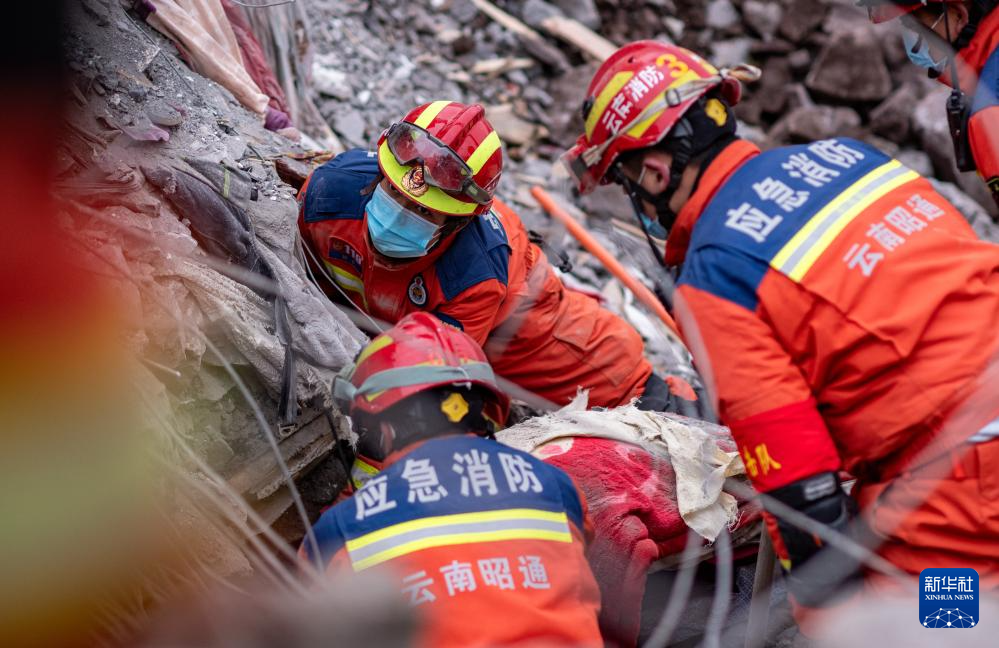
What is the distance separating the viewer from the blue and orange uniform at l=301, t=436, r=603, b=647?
2.07 metres

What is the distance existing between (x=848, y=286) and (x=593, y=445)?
116 centimetres

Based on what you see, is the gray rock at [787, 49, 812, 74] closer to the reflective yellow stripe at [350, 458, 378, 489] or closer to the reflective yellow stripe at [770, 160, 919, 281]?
the reflective yellow stripe at [770, 160, 919, 281]

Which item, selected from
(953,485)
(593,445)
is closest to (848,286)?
(953,485)

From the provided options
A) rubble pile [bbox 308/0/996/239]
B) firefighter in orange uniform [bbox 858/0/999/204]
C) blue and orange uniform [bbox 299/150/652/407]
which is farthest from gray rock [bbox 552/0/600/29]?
firefighter in orange uniform [bbox 858/0/999/204]

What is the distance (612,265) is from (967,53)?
8.03 ft

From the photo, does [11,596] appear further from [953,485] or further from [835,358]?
[953,485]

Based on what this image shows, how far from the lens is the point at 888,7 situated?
11.6ft

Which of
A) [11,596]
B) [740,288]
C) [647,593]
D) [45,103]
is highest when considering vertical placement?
[45,103]

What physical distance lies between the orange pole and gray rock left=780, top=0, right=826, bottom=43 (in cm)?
545

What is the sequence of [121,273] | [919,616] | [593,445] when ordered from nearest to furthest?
[919,616] → [121,273] → [593,445]

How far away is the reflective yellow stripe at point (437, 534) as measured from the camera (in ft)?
7.03

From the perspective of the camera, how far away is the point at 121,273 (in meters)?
2.64

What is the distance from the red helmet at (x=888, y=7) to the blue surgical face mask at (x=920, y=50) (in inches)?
7.5

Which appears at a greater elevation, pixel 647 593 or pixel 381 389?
pixel 381 389
